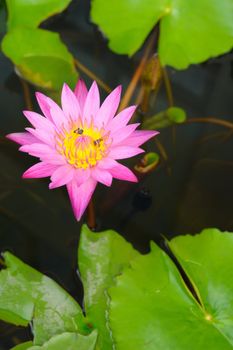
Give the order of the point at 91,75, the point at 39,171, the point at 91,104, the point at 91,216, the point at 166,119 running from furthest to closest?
the point at 91,75 < the point at 166,119 < the point at 91,216 < the point at 91,104 < the point at 39,171

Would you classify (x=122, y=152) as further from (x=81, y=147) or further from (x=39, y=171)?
(x=39, y=171)

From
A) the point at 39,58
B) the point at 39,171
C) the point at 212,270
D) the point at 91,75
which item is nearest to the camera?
the point at 39,171

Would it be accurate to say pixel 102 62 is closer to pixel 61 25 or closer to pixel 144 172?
pixel 61 25

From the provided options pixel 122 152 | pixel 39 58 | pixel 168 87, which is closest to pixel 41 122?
pixel 122 152

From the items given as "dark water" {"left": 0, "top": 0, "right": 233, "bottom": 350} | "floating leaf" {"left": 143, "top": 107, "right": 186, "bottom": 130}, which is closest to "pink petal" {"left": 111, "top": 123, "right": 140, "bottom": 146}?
"dark water" {"left": 0, "top": 0, "right": 233, "bottom": 350}

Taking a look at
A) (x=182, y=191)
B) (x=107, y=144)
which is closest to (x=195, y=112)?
(x=182, y=191)

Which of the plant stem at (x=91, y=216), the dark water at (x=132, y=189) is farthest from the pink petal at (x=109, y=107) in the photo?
the dark water at (x=132, y=189)

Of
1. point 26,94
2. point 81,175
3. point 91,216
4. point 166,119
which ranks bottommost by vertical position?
point 91,216

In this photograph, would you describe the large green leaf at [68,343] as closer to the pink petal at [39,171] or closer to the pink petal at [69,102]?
the pink petal at [39,171]
